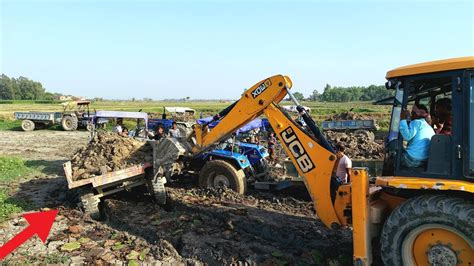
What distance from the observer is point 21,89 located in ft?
330

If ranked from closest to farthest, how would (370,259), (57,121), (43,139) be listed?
(370,259) → (43,139) → (57,121)

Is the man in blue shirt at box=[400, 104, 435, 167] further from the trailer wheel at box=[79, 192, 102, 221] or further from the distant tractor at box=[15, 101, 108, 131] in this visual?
the distant tractor at box=[15, 101, 108, 131]

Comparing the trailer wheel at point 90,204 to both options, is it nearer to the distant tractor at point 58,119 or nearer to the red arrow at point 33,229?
the red arrow at point 33,229

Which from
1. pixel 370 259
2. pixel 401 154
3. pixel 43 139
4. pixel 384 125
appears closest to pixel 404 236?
pixel 370 259

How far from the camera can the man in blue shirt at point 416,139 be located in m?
4.49

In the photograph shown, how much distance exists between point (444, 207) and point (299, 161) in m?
2.11

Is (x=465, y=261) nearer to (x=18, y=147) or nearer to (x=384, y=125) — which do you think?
(x=18, y=147)

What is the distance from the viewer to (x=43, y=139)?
2308 centimetres

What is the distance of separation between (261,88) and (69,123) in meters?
24.4

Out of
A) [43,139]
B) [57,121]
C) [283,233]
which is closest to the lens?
[283,233]

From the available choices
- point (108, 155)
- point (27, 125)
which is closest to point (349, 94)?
point (27, 125)

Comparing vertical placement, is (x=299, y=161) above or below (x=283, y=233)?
above

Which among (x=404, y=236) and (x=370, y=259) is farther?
(x=370, y=259)

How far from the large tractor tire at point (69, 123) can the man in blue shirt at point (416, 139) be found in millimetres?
26675
